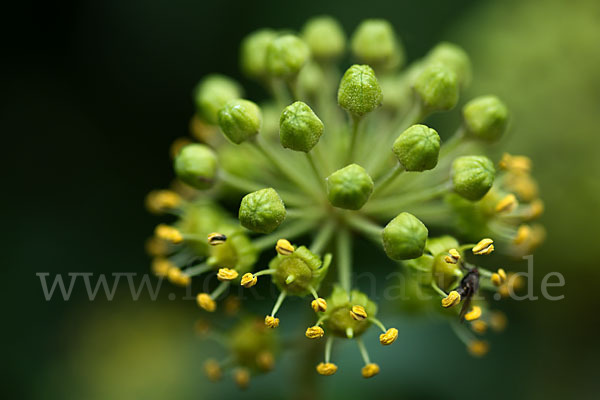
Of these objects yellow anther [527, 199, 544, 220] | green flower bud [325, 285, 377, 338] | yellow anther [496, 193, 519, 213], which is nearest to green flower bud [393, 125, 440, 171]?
yellow anther [496, 193, 519, 213]

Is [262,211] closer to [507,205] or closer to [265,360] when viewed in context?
[265,360]

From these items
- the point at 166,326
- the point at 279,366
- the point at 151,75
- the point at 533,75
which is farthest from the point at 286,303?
the point at 533,75

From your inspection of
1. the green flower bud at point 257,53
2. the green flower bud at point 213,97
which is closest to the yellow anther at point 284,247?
the green flower bud at point 213,97

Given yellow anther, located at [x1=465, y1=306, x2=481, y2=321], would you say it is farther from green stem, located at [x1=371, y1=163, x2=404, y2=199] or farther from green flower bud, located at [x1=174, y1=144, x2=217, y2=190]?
green flower bud, located at [x1=174, y1=144, x2=217, y2=190]

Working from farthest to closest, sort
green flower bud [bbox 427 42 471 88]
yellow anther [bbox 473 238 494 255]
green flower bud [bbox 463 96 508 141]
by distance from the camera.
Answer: green flower bud [bbox 427 42 471 88] → green flower bud [bbox 463 96 508 141] → yellow anther [bbox 473 238 494 255]

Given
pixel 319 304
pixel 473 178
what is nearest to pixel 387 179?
pixel 473 178

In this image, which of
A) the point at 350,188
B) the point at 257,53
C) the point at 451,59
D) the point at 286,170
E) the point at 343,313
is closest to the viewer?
the point at 350,188

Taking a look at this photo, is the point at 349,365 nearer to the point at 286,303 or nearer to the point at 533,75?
the point at 286,303
